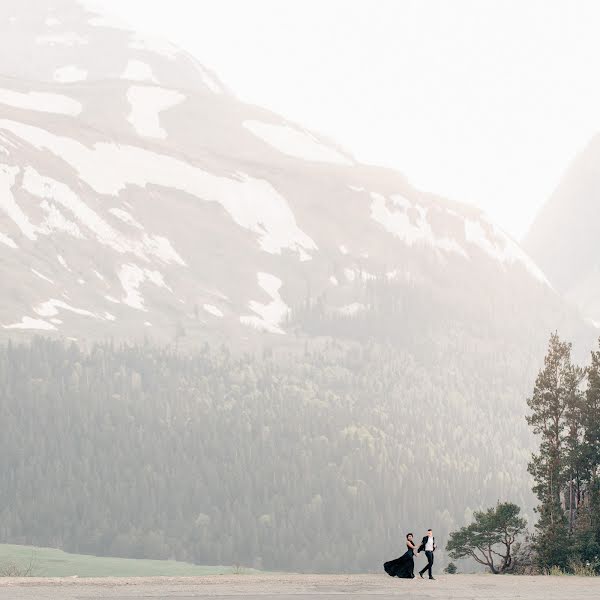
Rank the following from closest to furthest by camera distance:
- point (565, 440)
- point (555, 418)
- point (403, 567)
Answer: point (403, 567) → point (555, 418) → point (565, 440)

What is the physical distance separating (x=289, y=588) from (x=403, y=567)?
657 cm

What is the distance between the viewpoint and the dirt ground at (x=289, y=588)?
38844 mm

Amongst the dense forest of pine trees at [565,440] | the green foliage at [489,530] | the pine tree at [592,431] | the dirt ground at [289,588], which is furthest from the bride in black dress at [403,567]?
the green foliage at [489,530]

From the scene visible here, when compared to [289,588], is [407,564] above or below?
above

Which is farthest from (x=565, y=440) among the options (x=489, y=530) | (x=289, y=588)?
(x=289, y=588)

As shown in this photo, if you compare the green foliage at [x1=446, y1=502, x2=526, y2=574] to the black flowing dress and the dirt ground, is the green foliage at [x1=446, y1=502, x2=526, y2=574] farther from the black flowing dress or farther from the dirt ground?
the dirt ground

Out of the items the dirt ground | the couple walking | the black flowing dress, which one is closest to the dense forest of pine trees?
the couple walking

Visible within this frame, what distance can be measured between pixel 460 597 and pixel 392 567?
6.90m

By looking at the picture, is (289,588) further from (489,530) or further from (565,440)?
(489,530)

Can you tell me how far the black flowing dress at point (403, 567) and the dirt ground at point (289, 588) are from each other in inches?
25.7

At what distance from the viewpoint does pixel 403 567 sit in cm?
4578

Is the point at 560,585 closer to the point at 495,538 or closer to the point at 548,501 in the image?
the point at 548,501

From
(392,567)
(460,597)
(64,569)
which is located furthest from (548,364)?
(64,569)

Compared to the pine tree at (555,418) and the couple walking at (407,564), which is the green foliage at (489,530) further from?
the couple walking at (407,564)
